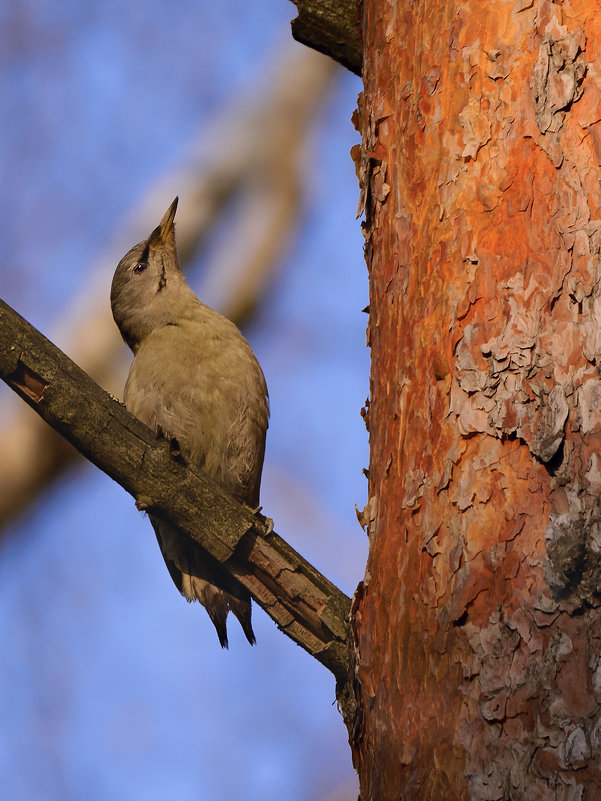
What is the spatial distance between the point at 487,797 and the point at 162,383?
2934mm

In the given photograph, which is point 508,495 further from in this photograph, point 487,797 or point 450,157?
point 450,157

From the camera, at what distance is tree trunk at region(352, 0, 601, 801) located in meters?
1.91

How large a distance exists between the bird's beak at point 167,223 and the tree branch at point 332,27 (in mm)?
2076

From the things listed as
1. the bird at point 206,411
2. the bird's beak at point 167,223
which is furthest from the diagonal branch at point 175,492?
the bird's beak at point 167,223

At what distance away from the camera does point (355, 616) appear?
2553mm

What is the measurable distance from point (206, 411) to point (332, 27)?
1845mm

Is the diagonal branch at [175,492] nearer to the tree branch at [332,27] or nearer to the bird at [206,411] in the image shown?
the bird at [206,411]

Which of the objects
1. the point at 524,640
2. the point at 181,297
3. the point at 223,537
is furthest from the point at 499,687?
the point at 181,297

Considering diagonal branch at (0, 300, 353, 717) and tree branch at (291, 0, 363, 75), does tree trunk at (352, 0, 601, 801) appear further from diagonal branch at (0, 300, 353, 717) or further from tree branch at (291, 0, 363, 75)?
tree branch at (291, 0, 363, 75)

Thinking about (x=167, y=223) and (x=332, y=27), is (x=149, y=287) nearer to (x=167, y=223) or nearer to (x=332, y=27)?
(x=167, y=223)

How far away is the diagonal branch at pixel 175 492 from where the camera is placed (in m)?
3.02

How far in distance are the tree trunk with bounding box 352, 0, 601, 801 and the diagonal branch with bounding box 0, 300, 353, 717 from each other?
64 cm

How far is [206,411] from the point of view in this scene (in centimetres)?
449

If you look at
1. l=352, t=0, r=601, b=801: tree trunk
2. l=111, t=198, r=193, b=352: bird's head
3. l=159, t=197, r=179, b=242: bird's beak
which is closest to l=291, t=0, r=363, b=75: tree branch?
l=352, t=0, r=601, b=801: tree trunk
